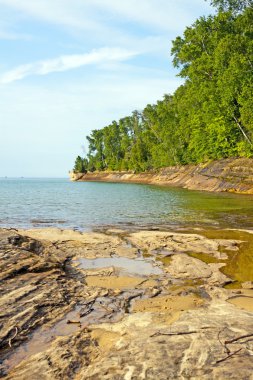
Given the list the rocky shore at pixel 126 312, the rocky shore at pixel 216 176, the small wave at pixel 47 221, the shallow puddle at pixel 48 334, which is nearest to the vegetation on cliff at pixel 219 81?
the rocky shore at pixel 216 176

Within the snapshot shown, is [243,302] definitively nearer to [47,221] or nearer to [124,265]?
[124,265]

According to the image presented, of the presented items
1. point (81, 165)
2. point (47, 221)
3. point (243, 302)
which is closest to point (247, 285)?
point (243, 302)

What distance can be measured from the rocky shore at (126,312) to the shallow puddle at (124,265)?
0.10ft

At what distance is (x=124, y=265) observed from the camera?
33.2ft

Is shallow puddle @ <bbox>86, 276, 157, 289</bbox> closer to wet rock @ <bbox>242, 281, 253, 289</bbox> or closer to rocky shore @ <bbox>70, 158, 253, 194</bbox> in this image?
wet rock @ <bbox>242, 281, 253, 289</bbox>

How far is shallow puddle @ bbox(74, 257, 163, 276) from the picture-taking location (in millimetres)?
9438

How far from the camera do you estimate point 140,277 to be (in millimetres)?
8852

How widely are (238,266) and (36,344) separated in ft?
22.2

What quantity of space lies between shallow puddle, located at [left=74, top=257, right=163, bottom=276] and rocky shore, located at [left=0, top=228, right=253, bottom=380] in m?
0.03

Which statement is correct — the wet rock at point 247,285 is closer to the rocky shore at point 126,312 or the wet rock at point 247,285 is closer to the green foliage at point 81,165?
the rocky shore at point 126,312

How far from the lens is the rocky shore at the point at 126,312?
13.9 feet

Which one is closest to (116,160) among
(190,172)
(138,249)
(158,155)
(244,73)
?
(158,155)

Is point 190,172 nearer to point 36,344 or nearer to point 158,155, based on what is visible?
point 158,155

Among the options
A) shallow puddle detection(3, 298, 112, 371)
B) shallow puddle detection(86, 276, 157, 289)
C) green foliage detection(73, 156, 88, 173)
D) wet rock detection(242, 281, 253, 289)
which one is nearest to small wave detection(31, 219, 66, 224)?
shallow puddle detection(86, 276, 157, 289)
